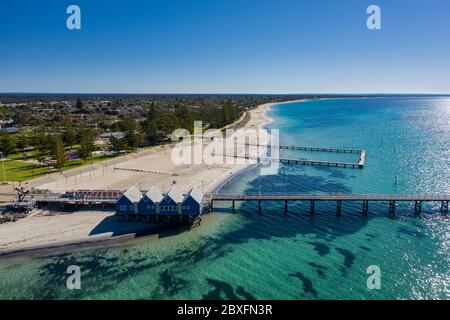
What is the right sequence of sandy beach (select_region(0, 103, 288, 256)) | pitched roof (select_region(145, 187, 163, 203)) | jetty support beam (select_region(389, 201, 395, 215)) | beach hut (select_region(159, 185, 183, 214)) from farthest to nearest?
1. jetty support beam (select_region(389, 201, 395, 215))
2. pitched roof (select_region(145, 187, 163, 203))
3. beach hut (select_region(159, 185, 183, 214))
4. sandy beach (select_region(0, 103, 288, 256))

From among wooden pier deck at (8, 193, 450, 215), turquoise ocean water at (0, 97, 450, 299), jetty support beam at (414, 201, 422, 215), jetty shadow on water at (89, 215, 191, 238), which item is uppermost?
wooden pier deck at (8, 193, 450, 215)

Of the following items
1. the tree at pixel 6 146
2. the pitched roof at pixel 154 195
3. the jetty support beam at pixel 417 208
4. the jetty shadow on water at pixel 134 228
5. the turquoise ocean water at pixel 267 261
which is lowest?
the turquoise ocean water at pixel 267 261

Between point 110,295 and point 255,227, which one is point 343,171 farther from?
point 110,295

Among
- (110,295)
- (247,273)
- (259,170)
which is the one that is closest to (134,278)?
A: (110,295)

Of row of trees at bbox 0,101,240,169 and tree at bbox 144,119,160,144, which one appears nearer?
row of trees at bbox 0,101,240,169

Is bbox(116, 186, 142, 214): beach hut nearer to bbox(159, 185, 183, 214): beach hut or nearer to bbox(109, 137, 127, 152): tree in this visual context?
bbox(159, 185, 183, 214): beach hut

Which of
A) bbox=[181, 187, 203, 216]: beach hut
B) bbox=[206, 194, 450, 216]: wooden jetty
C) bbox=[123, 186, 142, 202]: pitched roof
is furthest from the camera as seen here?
bbox=[206, 194, 450, 216]: wooden jetty

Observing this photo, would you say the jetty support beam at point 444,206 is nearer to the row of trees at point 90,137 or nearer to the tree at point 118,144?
the row of trees at point 90,137

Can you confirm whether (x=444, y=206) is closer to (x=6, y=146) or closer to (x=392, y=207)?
(x=392, y=207)

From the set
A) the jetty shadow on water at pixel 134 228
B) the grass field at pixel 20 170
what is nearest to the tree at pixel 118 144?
the grass field at pixel 20 170

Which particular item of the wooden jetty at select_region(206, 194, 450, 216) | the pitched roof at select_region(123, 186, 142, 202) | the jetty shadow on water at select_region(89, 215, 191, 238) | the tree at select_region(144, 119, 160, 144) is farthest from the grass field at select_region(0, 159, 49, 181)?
the wooden jetty at select_region(206, 194, 450, 216)
